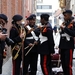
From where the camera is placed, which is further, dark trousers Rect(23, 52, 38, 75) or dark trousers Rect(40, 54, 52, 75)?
dark trousers Rect(23, 52, 38, 75)

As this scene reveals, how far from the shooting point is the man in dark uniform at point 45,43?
825 cm

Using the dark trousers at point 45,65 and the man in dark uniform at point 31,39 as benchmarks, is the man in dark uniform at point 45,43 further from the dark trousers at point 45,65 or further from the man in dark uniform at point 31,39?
the man in dark uniform at point 31,39

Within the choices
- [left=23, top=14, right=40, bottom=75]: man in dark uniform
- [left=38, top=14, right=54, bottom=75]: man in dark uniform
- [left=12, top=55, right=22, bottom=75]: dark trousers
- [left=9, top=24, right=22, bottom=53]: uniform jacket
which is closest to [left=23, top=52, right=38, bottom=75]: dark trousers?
[left=23, top=14, right=40, bottom=75]: man in dark uniform

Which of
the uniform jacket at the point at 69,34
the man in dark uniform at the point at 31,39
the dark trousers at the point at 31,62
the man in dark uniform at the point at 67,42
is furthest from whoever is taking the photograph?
the dark trousers at the point at 31,62

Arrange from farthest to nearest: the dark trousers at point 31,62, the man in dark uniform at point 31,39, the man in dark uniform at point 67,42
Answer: the dark trousers at point 31,62
the man in dark uniform at point 31,39
the man in dark uniform at point 67,42

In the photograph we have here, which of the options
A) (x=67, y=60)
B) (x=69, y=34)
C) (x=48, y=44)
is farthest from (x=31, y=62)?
(x=69, y=34)

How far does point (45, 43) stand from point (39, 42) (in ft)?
0.58

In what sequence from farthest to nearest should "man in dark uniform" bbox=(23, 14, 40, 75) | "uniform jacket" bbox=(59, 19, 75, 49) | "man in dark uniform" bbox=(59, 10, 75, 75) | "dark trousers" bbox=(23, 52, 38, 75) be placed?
"dark trousers" bbox=(23, 52, 38, 75), "man in dark uniform" bbox=(23, 14, 40, 75), "man in dark uniform" bbox=(59, 10, 75, 75), "uniform jacket" bbox=(59, 19, 75, 49)

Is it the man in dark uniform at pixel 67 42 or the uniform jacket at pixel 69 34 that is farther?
the man in dark uniform at pixel 67 42

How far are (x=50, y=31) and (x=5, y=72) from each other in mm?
3017

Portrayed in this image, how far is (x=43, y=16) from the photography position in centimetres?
827

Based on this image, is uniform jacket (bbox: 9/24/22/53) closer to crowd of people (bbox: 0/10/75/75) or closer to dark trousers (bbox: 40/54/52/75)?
crowd of people (bbox: 0/10/75/75)

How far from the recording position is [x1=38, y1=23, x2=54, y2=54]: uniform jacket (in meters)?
8.25

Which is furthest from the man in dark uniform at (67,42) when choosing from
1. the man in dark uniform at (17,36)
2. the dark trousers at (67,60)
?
the man in dark uniform at (17,36)
